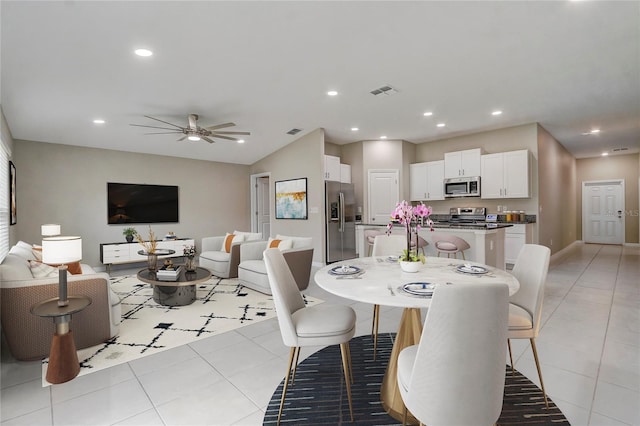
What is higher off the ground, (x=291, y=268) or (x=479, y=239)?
(x=479, y=239)

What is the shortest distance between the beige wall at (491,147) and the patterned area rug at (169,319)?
4573 mm

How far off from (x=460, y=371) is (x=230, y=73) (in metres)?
3.83

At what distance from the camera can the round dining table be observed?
1554 millimetres

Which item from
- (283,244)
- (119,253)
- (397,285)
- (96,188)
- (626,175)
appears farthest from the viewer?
(626,175)

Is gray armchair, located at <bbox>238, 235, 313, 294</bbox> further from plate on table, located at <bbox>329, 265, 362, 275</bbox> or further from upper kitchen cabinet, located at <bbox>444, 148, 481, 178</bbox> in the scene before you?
upper kitchen cabinet, located at <bbox>444, 148, 481, 178</bbox>

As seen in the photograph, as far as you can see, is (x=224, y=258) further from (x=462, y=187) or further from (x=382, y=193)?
(x=462, y=187)

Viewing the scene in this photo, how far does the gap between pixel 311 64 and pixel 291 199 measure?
12.1 ft

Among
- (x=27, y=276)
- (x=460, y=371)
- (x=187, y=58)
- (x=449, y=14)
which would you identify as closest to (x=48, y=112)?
(x=187, y=58)

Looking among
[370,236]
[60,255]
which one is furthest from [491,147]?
[60,255]

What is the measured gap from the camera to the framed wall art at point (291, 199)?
6.72 m

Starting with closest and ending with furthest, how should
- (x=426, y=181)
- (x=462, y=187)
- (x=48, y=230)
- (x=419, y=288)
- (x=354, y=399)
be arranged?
(x=419, y=288)
(x=354, y=399)
(x=48, y=230)
(x=462, y=187)
(x=426, y=181)

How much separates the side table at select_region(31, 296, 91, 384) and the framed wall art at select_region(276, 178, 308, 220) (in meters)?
4.73

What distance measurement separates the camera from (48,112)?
4484mm

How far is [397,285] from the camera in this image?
175cm
